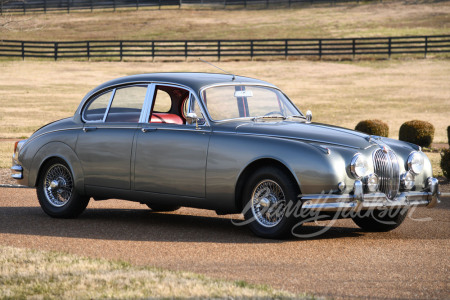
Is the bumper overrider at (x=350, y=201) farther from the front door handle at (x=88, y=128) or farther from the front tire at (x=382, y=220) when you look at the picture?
the front door handle at (x=88, y=128)

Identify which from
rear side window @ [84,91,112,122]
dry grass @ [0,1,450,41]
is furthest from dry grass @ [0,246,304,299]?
dry grass @ [0,1,450,41]

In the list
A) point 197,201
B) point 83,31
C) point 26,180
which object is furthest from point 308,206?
point 83,31

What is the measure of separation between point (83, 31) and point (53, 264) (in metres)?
67.2

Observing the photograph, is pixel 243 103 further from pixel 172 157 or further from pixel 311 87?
pixel 311 87

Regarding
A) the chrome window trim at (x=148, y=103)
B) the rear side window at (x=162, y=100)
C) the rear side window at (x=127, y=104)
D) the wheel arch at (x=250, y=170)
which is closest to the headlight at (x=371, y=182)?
the wheel arch at (x=250, y=170)

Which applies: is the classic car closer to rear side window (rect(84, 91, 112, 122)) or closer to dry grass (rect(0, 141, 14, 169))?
rear side window (rect(84, 91, 112, 122))

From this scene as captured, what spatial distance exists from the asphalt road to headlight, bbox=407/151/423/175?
0.77 metres

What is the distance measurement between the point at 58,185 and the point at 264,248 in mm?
3420

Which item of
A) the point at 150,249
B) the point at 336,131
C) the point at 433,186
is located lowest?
the point at 150,249

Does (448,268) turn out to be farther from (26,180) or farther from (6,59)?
(6,59)

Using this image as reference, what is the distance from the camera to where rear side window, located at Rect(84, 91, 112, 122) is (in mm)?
9805

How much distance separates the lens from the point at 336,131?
332 inches

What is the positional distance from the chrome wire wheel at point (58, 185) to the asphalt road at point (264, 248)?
316 millimetres

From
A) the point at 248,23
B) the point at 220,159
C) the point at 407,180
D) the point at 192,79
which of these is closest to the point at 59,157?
the point at 192,79
